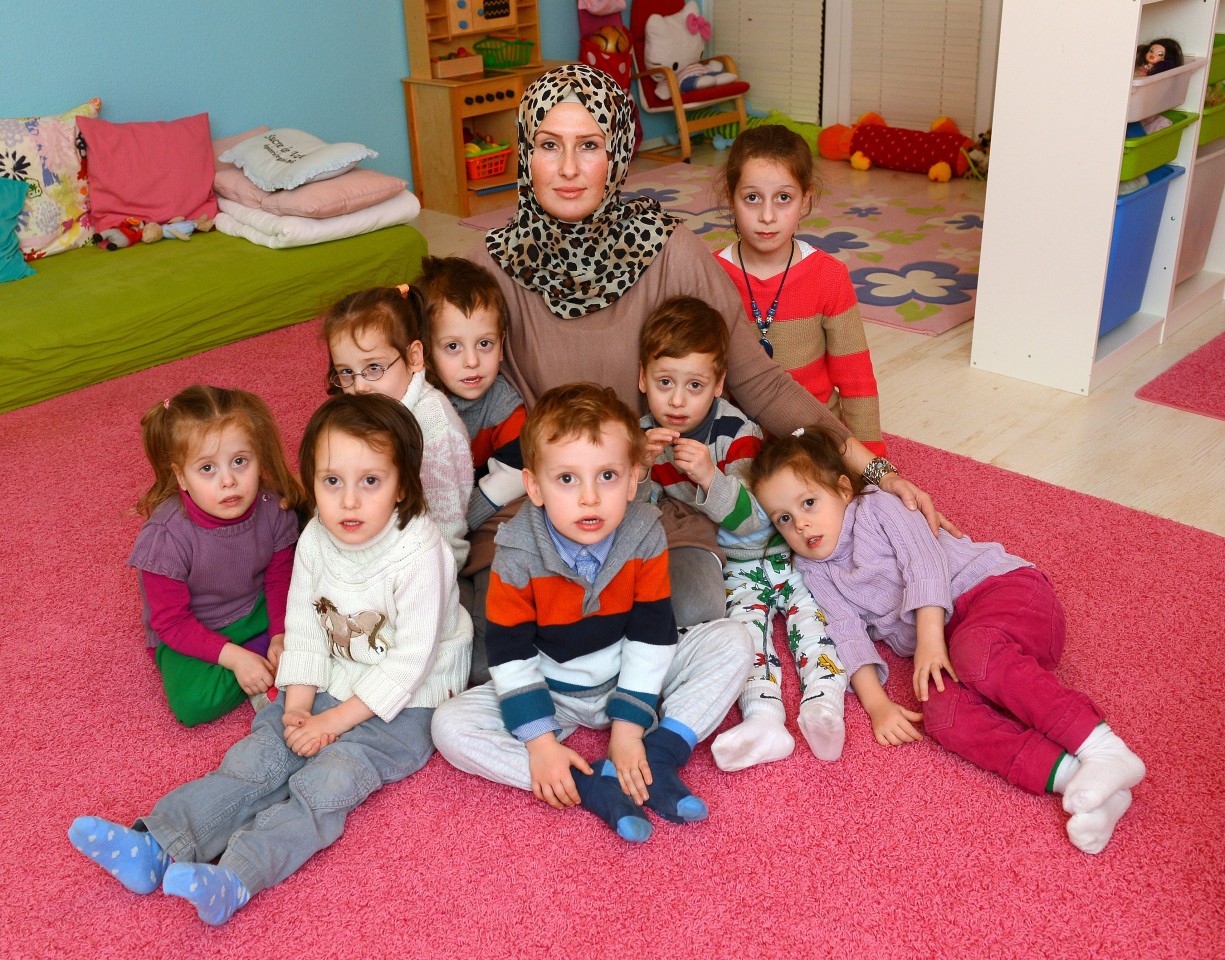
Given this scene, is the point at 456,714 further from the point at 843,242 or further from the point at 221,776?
the point at 843,242

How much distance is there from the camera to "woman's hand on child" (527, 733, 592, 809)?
1491 millimetres

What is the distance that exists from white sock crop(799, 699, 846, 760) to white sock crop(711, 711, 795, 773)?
31 millimetres

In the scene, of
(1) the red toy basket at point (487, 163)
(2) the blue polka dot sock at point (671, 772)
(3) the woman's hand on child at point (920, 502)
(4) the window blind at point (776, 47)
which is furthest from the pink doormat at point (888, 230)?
(2) the blue polka dot sock at point (671, 772)

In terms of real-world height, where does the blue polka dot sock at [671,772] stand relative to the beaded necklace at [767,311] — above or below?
below

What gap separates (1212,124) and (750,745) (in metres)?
2.33

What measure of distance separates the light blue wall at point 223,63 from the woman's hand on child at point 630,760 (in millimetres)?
3111

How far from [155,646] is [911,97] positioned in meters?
4.49

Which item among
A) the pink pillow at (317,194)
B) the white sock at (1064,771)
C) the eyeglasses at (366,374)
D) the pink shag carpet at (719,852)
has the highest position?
the eyeglasses at (366,374)

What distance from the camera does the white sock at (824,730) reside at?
156 cm

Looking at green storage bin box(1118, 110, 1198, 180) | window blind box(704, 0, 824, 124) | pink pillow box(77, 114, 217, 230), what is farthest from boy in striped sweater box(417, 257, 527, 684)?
window blind box(704, 0, 824, 124)

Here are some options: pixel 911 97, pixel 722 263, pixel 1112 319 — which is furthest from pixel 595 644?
pixel 911 97

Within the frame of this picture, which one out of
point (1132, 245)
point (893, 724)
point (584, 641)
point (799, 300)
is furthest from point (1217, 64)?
point (584, 641)

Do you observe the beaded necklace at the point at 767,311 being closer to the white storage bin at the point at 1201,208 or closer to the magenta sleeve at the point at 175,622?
the magenta sleeve at the point at 175,622

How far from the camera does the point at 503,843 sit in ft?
4.82
